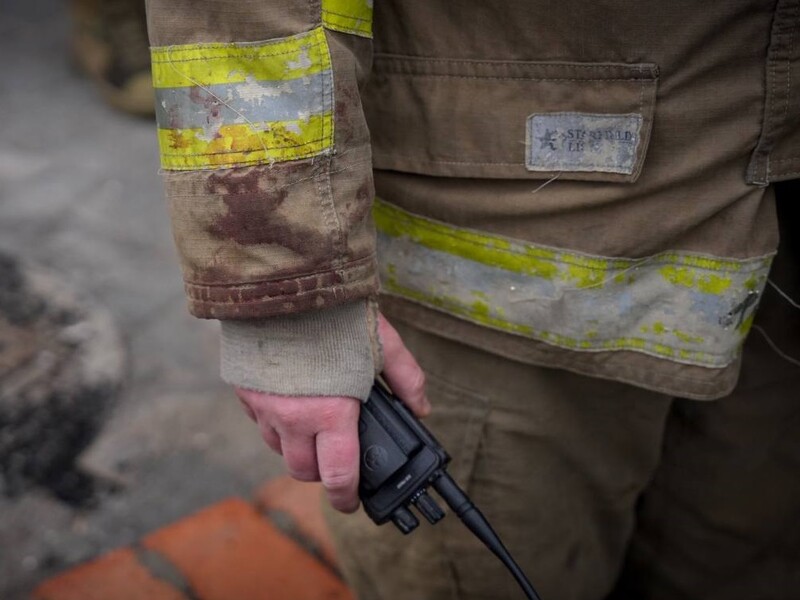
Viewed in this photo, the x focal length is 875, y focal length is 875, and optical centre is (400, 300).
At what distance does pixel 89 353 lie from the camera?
2.33 m

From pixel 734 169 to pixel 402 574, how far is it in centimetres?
73

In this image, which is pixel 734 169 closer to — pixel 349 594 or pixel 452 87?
pixel 452 87

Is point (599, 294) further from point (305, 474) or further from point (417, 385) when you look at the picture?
point (305, 474)

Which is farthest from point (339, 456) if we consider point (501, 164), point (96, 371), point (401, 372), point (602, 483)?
point (96, 371)

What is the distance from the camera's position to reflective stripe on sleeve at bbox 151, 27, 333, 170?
0.88 metres

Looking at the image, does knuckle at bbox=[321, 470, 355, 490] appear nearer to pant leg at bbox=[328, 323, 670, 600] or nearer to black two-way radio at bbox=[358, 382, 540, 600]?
black two-way radio at bbox=[358, 382, 540, 600]

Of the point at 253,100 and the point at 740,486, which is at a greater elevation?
the point at 253,100

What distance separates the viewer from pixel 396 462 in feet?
3.28

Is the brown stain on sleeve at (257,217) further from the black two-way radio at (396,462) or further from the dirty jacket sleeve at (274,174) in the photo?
the black two-way radio at (396,462)

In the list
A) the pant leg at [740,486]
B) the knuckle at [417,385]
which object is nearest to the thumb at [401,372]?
the knuckle at [417,385]

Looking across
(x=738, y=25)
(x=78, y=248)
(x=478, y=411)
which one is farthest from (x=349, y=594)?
(x=78, y=248)

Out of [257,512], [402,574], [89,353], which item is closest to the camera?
[402,574]

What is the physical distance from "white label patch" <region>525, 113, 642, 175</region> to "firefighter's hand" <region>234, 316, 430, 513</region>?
0.88 ft

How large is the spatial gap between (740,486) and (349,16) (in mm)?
941
